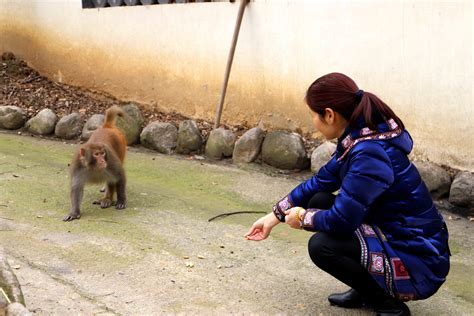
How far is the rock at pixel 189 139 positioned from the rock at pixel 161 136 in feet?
0.30

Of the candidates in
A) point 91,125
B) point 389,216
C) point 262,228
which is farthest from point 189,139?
point 389,216

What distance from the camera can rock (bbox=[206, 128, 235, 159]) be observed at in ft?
21.7

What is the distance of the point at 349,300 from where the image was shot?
135 inches

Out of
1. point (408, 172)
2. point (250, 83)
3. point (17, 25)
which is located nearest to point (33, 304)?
point (408, 172)

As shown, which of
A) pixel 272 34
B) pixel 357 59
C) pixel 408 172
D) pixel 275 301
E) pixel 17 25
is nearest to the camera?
pixel 408 172

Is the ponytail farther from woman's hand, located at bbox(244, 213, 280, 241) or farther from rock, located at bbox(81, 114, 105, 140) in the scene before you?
rock, located at bbox(81, 114, 105, 140)

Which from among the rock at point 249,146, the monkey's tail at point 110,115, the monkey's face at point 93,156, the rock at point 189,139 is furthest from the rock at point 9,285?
the rock at point 189,139

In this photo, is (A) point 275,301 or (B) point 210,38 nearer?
(A) point 275,301

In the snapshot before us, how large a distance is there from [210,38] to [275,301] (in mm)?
4037

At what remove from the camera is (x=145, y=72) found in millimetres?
7750

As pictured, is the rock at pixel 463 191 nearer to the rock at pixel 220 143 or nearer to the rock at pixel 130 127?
the rock at pixel 220 143

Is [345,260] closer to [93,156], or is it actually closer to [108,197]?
[93,156]

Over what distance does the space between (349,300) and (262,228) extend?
0.59 metres

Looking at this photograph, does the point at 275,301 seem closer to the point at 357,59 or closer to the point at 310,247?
the point at 310,247
